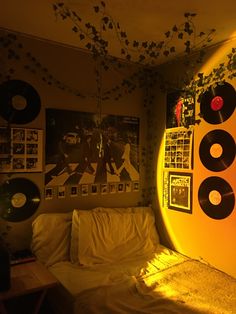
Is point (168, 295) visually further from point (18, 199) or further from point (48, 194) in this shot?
point (18, 199)

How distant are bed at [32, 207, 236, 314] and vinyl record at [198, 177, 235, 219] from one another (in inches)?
19.4

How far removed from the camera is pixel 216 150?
2400 millimetres

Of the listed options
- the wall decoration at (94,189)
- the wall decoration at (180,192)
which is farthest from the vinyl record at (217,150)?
the wall decoration at (94,189)

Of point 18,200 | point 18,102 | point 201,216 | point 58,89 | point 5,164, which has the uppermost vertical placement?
point 58,89

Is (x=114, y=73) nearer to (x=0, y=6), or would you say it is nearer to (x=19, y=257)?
(x=0, y=6)

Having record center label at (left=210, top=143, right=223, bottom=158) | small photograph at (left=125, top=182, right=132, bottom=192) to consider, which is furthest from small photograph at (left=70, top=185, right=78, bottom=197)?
record center label at (left=210, top=143, right=223, bottom=158)

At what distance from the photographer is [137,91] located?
3051 millimetres

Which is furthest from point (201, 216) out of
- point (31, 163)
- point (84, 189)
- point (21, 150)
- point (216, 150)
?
point (21, 150)

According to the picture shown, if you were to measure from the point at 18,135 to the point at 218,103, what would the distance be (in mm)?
1734

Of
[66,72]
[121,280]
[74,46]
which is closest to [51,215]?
[121,280]

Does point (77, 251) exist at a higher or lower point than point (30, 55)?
lower

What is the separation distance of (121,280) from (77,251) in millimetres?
460

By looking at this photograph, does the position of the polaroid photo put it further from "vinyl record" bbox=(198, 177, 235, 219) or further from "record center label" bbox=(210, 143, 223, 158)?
"record center label" bbox=(210, 143, 223, 158)

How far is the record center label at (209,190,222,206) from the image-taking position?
2.38 m
